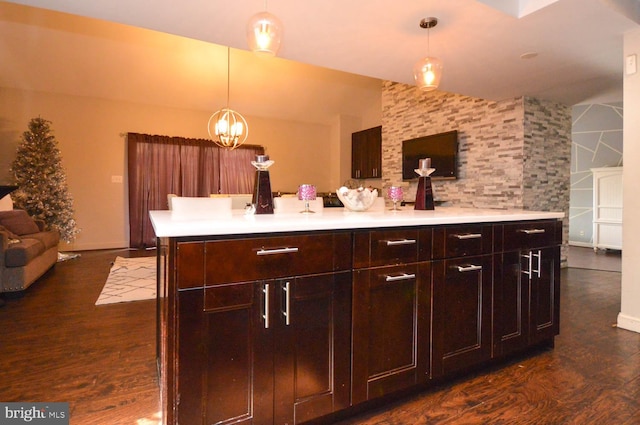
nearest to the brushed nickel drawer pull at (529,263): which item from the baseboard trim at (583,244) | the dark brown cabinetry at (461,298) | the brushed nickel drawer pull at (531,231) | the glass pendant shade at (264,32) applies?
the brushed nickel drawer pull at (531,231)

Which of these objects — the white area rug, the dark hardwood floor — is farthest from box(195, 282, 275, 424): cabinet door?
the white area rug

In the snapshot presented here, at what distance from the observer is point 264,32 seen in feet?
6.35

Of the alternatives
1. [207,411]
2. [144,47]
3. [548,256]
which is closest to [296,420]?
[207,411]

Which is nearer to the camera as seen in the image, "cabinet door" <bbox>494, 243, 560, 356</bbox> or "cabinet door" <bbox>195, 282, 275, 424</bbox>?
"cabinet door" <bbox>195, 282, 275, 424</bbox>

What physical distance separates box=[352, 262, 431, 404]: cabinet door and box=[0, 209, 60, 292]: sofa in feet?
12.0

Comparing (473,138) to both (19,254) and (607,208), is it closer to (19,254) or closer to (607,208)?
(607,208)

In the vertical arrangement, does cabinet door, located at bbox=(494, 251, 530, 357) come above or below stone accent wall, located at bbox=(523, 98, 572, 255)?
below

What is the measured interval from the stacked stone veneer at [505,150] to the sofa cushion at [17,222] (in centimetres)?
581

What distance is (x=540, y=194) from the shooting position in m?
4.84

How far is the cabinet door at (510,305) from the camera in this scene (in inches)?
80.8

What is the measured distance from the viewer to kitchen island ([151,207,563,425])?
1.25 metres

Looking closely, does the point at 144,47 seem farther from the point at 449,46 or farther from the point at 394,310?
the point at 394,310

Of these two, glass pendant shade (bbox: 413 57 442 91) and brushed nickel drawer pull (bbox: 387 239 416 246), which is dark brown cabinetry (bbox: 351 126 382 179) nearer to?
glass pendant shade (bbox: 413 57 442 91)

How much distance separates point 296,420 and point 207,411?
0.38m
